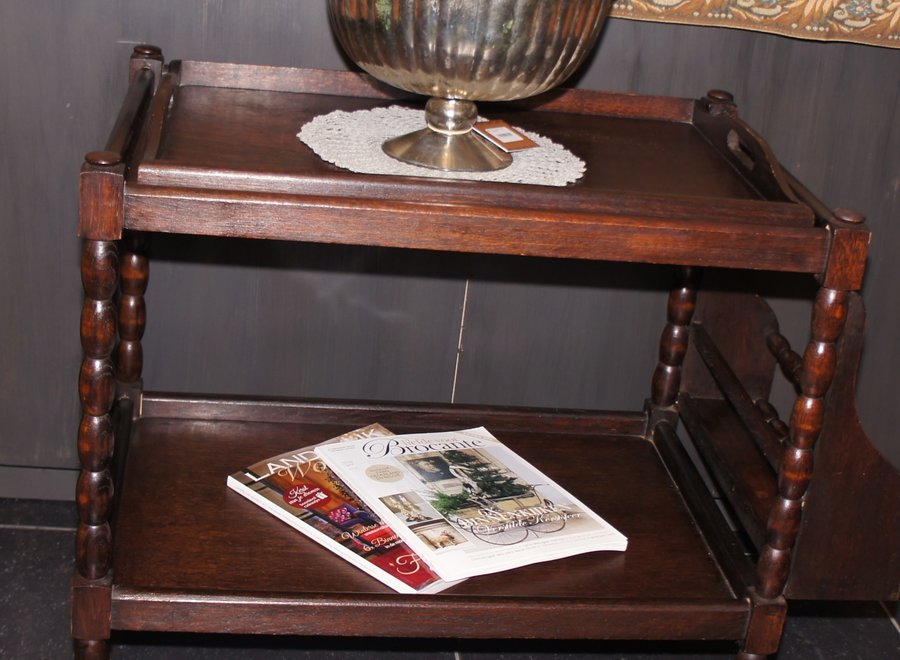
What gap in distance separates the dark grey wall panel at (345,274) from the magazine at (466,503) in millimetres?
205

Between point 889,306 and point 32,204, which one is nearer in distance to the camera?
point 32,204

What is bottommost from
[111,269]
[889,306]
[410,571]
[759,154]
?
[410,571]

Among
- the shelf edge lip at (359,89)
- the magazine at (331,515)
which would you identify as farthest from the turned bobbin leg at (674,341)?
the magazine at (331,515)

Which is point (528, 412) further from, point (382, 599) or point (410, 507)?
point (382, 599)

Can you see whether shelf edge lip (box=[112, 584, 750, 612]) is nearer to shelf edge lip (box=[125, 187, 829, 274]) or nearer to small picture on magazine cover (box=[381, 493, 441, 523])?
small picture on magazine cover (box=[381, 493, 441, 523])

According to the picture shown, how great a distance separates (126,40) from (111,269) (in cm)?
49

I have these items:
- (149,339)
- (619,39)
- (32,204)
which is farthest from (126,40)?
(619,39)

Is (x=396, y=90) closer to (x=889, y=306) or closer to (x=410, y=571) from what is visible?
(x=410, y=571)

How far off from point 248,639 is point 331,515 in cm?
29

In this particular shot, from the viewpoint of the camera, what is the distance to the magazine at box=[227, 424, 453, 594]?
1168 millimetres

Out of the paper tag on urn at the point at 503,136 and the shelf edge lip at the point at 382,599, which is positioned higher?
the paper tag on urn at the point at 503,136

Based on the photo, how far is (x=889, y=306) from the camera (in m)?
1.59

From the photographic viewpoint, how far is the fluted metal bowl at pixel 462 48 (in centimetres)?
102

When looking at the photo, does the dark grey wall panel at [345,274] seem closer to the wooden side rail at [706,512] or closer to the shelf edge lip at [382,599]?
the wooden side rail at [706,512]
